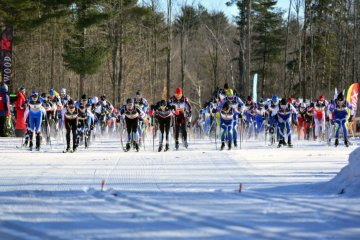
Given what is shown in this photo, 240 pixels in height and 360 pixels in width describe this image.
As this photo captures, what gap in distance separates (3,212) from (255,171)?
586 centimetres

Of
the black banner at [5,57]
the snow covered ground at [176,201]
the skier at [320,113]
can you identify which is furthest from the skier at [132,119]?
the black banner at [5,57]

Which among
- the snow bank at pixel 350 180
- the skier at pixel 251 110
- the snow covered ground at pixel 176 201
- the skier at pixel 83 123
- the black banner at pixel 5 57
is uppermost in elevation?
the black banner at pixel 5 57

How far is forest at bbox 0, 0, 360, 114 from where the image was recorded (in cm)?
3272

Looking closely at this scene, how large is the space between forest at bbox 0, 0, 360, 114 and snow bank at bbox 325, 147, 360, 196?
69.0 feet

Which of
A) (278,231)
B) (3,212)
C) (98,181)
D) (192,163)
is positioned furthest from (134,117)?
(278,231)

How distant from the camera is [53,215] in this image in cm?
583

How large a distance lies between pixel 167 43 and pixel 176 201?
48.4 metres

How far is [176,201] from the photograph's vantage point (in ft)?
22.1

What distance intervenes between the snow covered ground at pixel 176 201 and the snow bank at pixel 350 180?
0.09 ft

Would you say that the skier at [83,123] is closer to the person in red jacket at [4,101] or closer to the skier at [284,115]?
the person in red jacket at [4,101]

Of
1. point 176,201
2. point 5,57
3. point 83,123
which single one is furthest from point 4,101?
point 176,201

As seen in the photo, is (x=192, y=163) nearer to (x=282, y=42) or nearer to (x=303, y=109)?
(x=303, y=109)

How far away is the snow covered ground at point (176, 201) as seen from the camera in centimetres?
512

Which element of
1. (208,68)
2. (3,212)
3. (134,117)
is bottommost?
(3,212)
